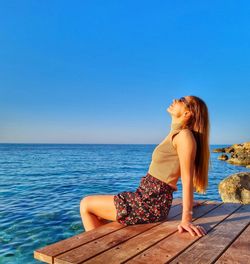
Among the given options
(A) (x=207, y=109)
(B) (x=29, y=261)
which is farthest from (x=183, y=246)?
(B) (x=29, y=261)

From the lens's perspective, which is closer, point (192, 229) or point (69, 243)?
point (69, 243)

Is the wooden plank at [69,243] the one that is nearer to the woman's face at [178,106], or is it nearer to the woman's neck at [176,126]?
the woman's neck at [176,126]

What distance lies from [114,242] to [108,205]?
652mm

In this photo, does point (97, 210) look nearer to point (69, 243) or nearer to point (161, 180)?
point (69, 243)

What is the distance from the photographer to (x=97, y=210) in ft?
12.1

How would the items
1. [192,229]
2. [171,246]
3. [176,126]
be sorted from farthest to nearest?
[176,126] → [192,229] → [171,246]

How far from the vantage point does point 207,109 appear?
3.78m

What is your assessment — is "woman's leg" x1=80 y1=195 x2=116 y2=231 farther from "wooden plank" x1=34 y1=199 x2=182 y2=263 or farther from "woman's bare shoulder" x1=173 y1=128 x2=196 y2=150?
"woman's bare shoulder" x1=173 y1=128 x2=196 y2=150

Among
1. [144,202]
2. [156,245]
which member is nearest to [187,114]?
[144,202]

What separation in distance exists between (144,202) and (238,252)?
128 cm

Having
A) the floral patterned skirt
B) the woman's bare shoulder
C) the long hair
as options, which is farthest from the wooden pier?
the woman's bare shoulder

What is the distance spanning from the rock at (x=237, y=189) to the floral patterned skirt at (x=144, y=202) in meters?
7.71

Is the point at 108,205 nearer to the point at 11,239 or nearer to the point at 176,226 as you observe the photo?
the point at 176,226

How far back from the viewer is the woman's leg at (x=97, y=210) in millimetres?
3627
